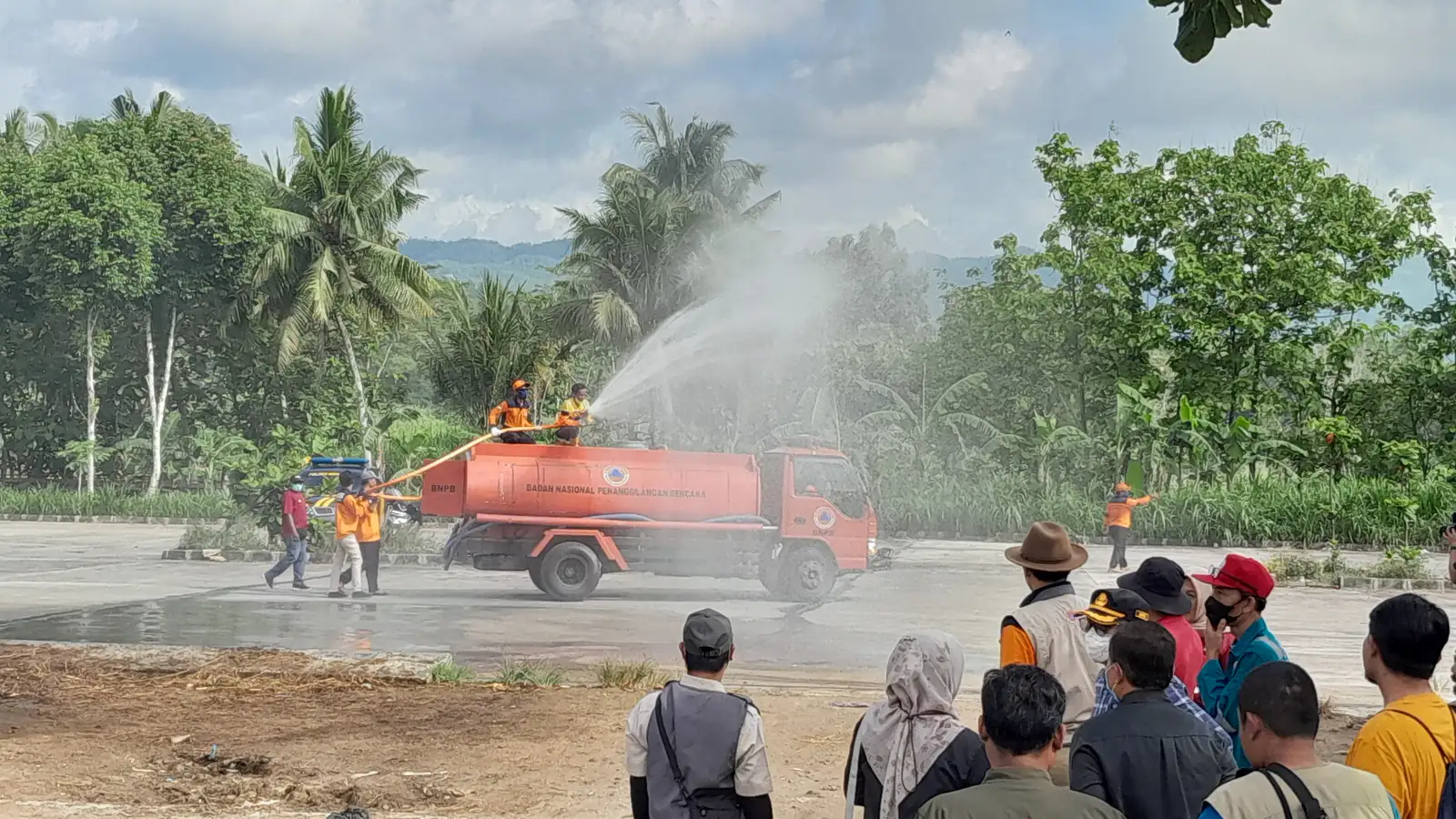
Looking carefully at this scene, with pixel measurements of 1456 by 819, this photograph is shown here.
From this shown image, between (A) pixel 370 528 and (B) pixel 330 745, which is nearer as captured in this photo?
(B) pixel 330 745

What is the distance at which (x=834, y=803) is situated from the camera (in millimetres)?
7312

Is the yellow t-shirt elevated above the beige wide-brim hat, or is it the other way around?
the beige wide-brim hat

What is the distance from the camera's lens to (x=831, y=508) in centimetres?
1766

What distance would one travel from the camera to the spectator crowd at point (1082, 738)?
10.4 feet

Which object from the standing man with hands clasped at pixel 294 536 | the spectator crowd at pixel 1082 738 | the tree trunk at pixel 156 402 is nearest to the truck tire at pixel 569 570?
the standing man with hands clasped at pixel 294 536

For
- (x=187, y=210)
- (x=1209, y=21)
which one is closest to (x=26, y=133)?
(x=187, y=210)

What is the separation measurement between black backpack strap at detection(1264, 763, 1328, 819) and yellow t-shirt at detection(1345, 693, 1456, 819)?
45cm

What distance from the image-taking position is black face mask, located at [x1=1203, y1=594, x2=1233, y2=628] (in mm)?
5102

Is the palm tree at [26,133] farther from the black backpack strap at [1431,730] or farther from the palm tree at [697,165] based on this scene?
the black backpack strap at [1431,730]

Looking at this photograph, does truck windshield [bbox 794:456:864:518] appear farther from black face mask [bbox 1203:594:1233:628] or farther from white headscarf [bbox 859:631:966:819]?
white headscarf [bbox 859:631:966:819]

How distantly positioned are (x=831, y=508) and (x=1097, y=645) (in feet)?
41.7

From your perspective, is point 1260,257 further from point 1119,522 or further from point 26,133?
point 26,133

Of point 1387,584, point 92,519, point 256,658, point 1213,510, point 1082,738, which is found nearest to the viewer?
point 1082,738

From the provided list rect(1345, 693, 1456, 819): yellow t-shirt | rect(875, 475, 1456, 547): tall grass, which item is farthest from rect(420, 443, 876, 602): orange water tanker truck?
rect(1345, 693, 1456, 819): yellow t-shirt
